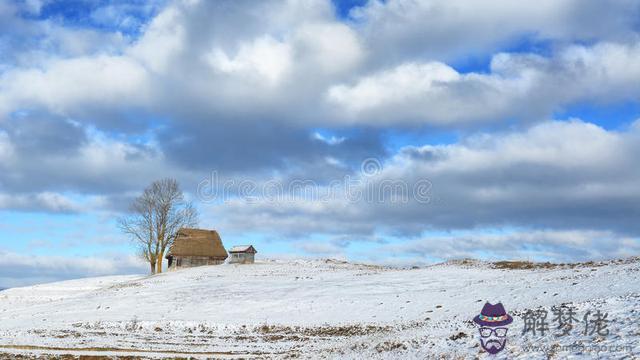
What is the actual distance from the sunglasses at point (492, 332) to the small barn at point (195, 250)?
65278 mm

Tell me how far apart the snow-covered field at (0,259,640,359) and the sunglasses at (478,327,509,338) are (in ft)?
1.05

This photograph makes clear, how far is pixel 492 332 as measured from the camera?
1998cm

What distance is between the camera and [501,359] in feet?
54.6

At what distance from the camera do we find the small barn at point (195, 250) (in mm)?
81125

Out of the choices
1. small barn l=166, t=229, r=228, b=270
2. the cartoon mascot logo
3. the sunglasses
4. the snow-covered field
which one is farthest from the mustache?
small barn l=166, t=229, r=228, b=270

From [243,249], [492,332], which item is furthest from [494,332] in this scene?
[243,249]

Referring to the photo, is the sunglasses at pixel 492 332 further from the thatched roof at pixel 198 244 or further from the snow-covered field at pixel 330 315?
the thatched roof at pixel 198 244

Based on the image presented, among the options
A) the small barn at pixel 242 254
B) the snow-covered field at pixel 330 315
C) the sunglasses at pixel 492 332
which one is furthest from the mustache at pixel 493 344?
the small barn at pixel 242 254

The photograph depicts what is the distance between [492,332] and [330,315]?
61.9 feet

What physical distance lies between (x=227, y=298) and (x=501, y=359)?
3250 cm

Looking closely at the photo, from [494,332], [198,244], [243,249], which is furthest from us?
[198,244]

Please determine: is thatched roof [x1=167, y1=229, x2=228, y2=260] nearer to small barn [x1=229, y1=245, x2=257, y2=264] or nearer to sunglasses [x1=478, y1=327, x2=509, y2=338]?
small barn [x1=229, y1=245, x2=257, y2=264]

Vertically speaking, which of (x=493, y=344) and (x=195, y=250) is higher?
(x=195, y=250)

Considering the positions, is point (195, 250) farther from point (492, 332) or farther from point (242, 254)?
point (492, 332)
